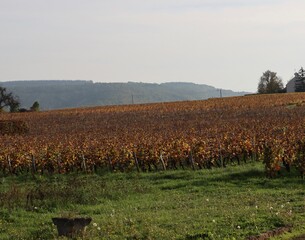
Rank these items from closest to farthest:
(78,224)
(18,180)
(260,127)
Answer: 1. (78,224)
2. (18,180)
3. (260,127)

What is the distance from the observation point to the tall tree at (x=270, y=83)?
439ft

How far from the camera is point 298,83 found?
126875 mm

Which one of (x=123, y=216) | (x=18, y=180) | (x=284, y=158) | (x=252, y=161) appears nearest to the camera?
(x=123, y=216)

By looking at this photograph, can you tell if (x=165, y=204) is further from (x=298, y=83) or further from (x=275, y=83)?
(x=275, y=83)

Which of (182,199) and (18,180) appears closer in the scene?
(182,199)

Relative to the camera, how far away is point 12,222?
1446 centimetres

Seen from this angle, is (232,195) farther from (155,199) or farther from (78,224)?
(78,224)

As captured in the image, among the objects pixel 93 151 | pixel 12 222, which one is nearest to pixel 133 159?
pixel 93 151

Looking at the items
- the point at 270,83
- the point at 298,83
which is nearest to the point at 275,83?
the point at 270,83

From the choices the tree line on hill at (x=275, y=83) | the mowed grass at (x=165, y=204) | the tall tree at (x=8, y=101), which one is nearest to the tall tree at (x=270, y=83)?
the tree line on hill at (x=275, y=83)

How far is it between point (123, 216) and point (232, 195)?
14.9ft

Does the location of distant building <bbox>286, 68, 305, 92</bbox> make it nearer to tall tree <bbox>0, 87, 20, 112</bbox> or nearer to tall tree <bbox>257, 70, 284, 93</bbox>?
tall tree <bbox>257, 70, 284, 93</bbox>

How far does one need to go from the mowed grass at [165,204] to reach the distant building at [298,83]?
10531 cm

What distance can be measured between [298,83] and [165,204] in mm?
117018
